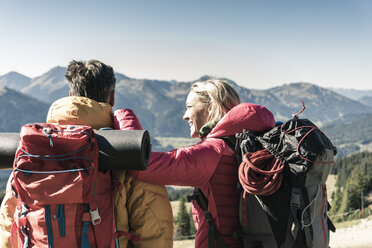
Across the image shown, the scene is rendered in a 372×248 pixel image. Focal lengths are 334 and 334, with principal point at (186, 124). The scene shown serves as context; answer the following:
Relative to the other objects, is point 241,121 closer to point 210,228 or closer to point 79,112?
point 210,228

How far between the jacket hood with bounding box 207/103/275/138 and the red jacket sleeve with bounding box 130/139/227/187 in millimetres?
116

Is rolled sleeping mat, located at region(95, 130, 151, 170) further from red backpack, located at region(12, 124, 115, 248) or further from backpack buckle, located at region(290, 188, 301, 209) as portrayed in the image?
backpack buckle, located at region(290, 188, 301, 209)

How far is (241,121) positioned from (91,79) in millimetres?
1448

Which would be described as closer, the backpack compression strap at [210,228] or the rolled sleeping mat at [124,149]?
the rolled sleeping mat at [124,149]

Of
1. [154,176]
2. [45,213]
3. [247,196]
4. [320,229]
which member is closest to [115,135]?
[154,176]

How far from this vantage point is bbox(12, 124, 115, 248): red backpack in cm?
243

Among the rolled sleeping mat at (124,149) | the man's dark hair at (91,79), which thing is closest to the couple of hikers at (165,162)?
the man's dark hair at (91,79)

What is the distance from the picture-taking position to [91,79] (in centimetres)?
310

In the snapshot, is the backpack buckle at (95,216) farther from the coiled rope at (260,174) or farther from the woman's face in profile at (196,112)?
the woman's face in profile at (196,112)

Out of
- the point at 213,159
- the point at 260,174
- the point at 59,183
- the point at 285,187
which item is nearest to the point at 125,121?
the point at 59,183

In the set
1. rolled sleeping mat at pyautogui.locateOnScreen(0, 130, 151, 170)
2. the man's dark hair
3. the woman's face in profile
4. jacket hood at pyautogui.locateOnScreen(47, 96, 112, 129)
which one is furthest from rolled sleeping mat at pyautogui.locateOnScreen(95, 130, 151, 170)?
the woman's face in profile

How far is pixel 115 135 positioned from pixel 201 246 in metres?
1.51

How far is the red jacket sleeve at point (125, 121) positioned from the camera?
2795 mm

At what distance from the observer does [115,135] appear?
2480 millimetres
